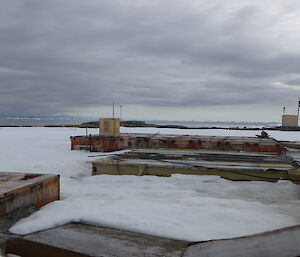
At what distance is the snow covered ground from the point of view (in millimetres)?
4734

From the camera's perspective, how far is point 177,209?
561cm

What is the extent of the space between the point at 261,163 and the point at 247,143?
462cm

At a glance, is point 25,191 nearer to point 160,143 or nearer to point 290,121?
point 160,143

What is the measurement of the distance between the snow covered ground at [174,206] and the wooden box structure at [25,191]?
0.26 m

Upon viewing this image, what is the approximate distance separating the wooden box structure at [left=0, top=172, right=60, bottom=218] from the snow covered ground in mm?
261

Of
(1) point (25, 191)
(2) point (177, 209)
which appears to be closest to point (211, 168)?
(2) point (177, 209)

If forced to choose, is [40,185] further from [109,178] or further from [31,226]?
[109,178]

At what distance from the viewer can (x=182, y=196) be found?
681cm

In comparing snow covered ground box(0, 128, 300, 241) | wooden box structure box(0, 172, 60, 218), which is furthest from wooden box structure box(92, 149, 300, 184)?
wooden box structure box(0, 172, 60, 218)

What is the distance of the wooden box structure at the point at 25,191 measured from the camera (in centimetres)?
507

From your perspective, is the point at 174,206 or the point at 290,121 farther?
the point at 290,121

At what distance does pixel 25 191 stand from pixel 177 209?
265cm

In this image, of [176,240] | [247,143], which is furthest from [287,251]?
[247,143]

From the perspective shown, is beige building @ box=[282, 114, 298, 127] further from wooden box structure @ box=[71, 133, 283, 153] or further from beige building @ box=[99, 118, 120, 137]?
beige building @ box=[99, 118, 120, 137]
